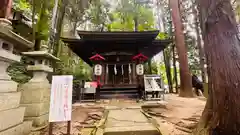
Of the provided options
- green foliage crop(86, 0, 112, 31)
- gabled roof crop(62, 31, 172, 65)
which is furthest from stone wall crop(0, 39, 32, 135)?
green foliage crop(86, 0, 112, 31)

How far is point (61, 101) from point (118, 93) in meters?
5.76

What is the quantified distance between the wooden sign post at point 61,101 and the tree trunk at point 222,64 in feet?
8.63

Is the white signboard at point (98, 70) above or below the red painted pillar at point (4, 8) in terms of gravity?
below

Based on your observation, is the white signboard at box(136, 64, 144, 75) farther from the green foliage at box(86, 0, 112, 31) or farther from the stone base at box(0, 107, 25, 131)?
the green foliage at box(86, 0, 112, 31)

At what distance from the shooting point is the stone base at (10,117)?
2440mm

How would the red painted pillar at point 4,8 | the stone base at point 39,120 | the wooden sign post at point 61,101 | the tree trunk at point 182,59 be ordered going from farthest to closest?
the tree trunk at point 182,59 < the stone base at point 39,120 < the red painted pillar at point 4,8 < the wooden sign post at point 61,101

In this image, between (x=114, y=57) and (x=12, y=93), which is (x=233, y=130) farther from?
(x=114, y=57)

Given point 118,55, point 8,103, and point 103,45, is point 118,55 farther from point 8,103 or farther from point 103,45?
point 8,103

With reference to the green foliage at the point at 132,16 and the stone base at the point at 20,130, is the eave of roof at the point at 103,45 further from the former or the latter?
the green foliage at the point at 132,16

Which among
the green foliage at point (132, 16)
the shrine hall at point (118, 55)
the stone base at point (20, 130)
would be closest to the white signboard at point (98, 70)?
the shrine hall at point (118, 55)

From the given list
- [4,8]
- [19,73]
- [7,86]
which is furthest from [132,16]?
[7,86]

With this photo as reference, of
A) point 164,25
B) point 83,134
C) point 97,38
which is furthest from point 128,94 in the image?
point 164,25

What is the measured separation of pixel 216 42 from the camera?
253 centimetres

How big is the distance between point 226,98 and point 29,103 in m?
4.23
